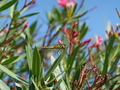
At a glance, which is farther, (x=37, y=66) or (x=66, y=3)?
(x=66, y=3)

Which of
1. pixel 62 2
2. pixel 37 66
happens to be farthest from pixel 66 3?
pixel 37 66

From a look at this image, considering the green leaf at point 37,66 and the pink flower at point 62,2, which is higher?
the green leaf at point 37,66

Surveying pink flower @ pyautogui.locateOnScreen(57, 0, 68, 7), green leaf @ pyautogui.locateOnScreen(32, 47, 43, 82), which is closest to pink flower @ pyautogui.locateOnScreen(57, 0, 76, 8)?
pink flower @ pyautogui.locateOnScreen(57, 0, 68, 7)

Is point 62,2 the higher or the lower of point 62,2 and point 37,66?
the lower

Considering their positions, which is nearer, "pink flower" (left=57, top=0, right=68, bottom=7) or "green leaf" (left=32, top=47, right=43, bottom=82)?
"green leaf" (left=32, top=47, right=43, bottom=82)

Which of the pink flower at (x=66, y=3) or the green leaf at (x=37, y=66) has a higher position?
the green leaf at (x=37, y=66)

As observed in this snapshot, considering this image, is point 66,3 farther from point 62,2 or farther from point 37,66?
point 37,66

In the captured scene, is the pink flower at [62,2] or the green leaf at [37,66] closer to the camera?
the green leaf at [37,66]

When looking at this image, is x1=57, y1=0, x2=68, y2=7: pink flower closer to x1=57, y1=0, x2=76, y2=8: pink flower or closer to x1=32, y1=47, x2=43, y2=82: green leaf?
x1=57, y1=0, x2=76, y2=8: pink flower

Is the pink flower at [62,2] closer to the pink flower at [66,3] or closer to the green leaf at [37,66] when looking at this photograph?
the pink flower at [66,3]

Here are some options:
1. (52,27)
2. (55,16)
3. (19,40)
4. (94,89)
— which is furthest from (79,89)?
(55,16)

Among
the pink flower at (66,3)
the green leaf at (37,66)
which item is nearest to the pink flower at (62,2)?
the pink flower at (66,3)

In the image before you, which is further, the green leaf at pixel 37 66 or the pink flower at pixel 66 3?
the pink flower at pixel 66 3
